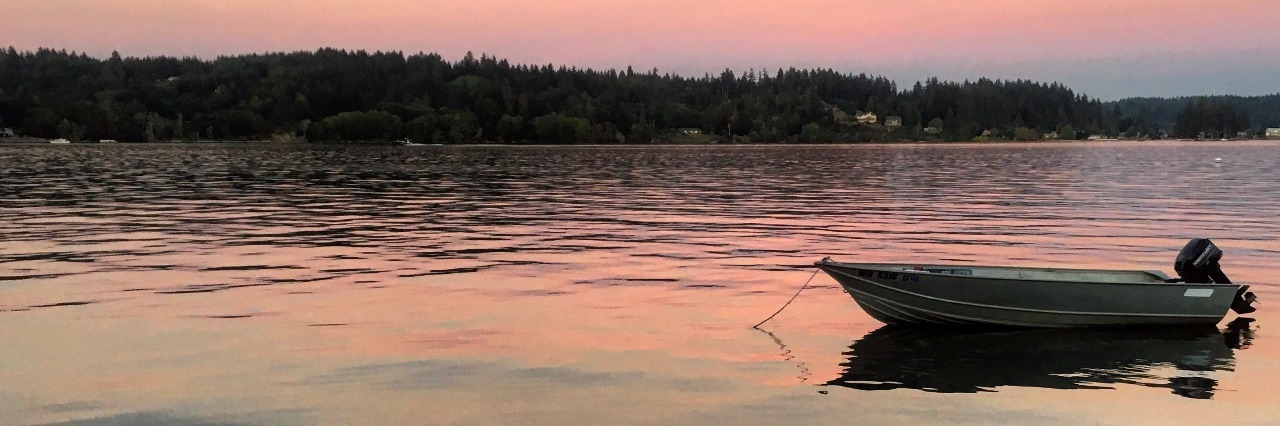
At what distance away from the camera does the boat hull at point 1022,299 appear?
28.6 m

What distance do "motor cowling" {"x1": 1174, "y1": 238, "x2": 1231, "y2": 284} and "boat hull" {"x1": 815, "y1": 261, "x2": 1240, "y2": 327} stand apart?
1.04m

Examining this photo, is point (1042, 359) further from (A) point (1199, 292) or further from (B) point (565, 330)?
(B) point (565, 330)

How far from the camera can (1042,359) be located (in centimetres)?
2606

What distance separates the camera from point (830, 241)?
51062 mm

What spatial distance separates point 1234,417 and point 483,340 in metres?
15.1

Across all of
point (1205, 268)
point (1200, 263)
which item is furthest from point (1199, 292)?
point (1205, 268)

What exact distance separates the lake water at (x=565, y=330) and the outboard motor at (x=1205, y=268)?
2.37ft

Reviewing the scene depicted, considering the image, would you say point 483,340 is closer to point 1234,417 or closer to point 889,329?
point 889,329

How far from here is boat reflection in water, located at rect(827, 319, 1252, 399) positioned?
2372 centimetres

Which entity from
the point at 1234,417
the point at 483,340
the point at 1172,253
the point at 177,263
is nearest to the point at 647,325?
the point at 483,340

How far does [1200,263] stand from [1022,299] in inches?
206

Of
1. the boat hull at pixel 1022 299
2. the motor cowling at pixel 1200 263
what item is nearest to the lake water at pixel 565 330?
the boat hull at pixel 1022 299

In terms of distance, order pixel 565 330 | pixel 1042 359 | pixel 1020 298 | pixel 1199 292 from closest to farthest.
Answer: pixel 1042 359 → pixel 565 330 → pixel 1020 298 → pixel 1199 292

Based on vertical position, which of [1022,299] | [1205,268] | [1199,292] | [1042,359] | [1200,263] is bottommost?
[1042,359]
